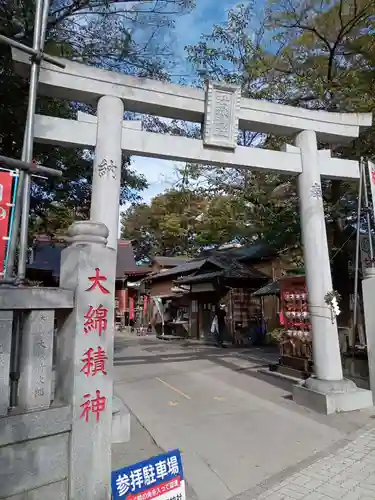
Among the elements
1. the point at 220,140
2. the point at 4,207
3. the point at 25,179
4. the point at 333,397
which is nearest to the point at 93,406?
the point at 4,207

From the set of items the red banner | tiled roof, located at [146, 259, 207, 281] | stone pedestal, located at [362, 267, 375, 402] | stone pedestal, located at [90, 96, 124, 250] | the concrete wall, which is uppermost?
tiled roof, located at [146, 259, 207, 281]

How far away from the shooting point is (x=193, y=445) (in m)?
5.05

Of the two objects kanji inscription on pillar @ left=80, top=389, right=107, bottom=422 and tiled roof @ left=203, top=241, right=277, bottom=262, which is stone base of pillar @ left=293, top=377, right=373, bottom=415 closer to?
kanji inscription on pillar @ left=80, top=389, right=107, bottom=422

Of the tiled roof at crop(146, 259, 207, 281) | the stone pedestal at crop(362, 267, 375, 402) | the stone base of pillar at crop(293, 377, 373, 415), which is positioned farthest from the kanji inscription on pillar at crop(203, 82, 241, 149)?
the tiled roof at crop(146, 259, 207, 281)

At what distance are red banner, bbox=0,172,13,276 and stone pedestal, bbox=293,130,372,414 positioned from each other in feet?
17.9

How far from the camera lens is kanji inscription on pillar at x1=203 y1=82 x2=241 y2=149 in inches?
269

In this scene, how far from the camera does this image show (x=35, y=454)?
2697mm

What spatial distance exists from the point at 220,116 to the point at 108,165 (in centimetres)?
224

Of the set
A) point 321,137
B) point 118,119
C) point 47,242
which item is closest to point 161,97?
point 118,119

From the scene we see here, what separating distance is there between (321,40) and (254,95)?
2618 millimetres

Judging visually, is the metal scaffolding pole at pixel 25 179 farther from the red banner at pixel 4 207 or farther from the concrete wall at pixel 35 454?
the concrete wall at pixel 35 454

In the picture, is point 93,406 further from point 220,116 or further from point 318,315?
point 220,116

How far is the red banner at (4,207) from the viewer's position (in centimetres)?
314

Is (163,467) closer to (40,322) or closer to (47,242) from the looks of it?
(40,322)
